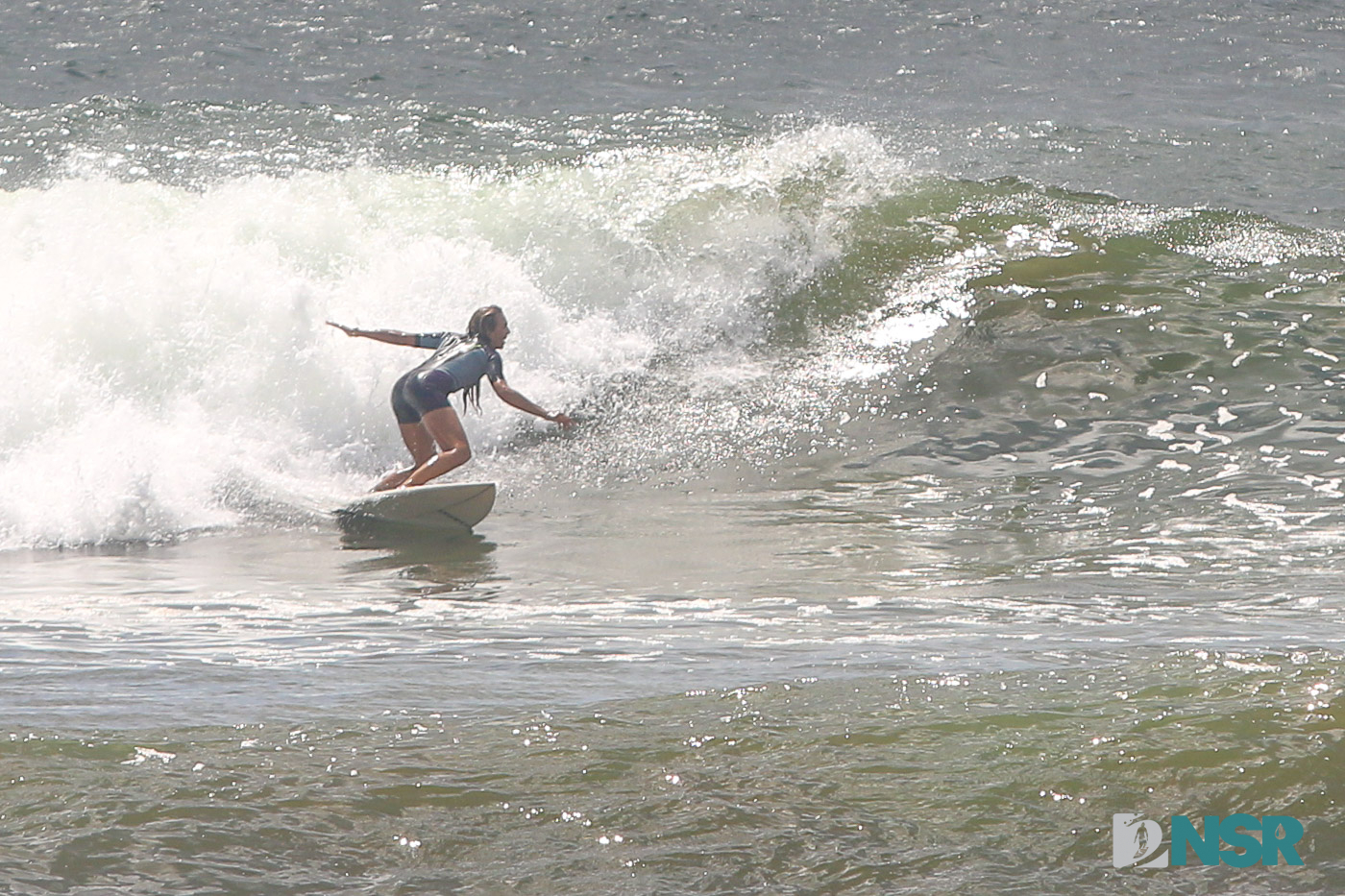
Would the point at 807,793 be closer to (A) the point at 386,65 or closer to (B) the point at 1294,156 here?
(B) the point at 1294,156

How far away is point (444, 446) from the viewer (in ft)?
28.7

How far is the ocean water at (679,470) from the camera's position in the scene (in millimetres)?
3705

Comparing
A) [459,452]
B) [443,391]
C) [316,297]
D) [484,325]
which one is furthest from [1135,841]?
[316,297]

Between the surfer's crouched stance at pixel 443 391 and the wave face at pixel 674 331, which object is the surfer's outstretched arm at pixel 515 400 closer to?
the surfer's crouched stance at pixel 443 391

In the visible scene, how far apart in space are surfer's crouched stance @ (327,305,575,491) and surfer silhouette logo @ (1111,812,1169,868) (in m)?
5.59

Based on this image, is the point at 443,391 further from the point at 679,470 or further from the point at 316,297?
the point at 316,297

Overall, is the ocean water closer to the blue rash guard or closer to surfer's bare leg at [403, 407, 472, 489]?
surfer's bare leg at [403, 407, 472, 489]

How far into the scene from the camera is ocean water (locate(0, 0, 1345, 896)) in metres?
3.71

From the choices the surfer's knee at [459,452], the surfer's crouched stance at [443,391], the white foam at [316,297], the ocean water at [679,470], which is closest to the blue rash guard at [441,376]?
the surfer's crouched stance at [443,391]

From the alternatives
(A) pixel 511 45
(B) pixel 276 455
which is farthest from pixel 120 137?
(B) pixel 276 455

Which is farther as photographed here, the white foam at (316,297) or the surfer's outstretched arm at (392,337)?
the white foam at (316,297)

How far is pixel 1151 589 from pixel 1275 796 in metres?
2.44

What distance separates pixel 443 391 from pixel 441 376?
3.6 inches

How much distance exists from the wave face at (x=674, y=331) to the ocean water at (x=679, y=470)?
0.15 ft
